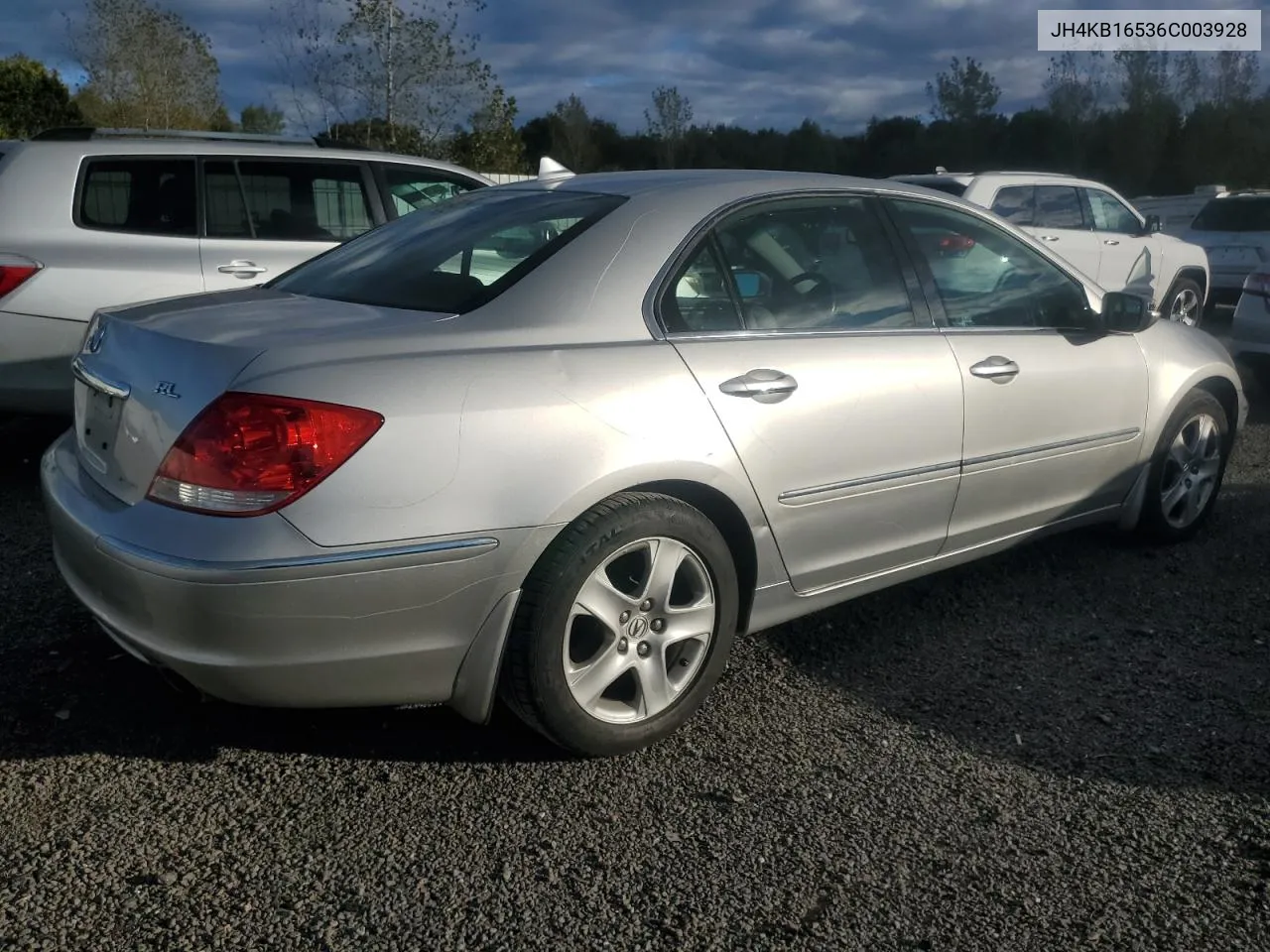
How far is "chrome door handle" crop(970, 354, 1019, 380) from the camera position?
3869 millimetres

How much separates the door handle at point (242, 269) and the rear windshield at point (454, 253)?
219 centimetres

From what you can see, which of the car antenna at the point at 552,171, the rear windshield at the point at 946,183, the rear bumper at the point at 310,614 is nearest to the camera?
the rear bumper at the point at 310,614

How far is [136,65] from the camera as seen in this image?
22.2 m

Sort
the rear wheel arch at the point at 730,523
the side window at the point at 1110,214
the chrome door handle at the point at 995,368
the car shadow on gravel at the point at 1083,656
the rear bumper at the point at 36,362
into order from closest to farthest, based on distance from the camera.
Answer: the rear wheel arch at the point at 730,523 < the car shadow on gravel at the point at 1083,656 < the chrome door handle at the point at 995,368 < the rear bumper at the point at 36,362 < the side window at the point at 1110,214

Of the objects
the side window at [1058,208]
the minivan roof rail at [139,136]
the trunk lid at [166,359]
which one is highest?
the minivan roof rail at [139,136]

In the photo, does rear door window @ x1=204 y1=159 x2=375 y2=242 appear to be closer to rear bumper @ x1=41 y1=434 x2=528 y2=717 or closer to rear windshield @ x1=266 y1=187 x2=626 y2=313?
rear windshield @ x1=266 y1=187 x2=626 y2=313

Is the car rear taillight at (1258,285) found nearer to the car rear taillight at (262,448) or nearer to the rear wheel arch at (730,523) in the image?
the rear wheel arch at (730,523)

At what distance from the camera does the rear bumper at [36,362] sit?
519 centimetres

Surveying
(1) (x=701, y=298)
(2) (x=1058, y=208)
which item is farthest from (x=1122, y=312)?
(2) (x=1058, y=208)

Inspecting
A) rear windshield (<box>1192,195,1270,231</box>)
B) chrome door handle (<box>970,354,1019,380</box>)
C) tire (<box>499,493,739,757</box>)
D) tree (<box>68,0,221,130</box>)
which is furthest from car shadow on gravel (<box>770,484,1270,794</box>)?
tree (<box>68,0,221,130</box>)

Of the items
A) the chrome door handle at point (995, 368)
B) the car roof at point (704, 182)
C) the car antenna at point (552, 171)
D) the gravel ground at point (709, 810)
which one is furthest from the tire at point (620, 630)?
the car antenna at point (552, 171)

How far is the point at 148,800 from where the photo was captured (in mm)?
2873

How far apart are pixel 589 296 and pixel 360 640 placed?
3.46 feet

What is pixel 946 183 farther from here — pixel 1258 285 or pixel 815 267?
pixel 815 267
